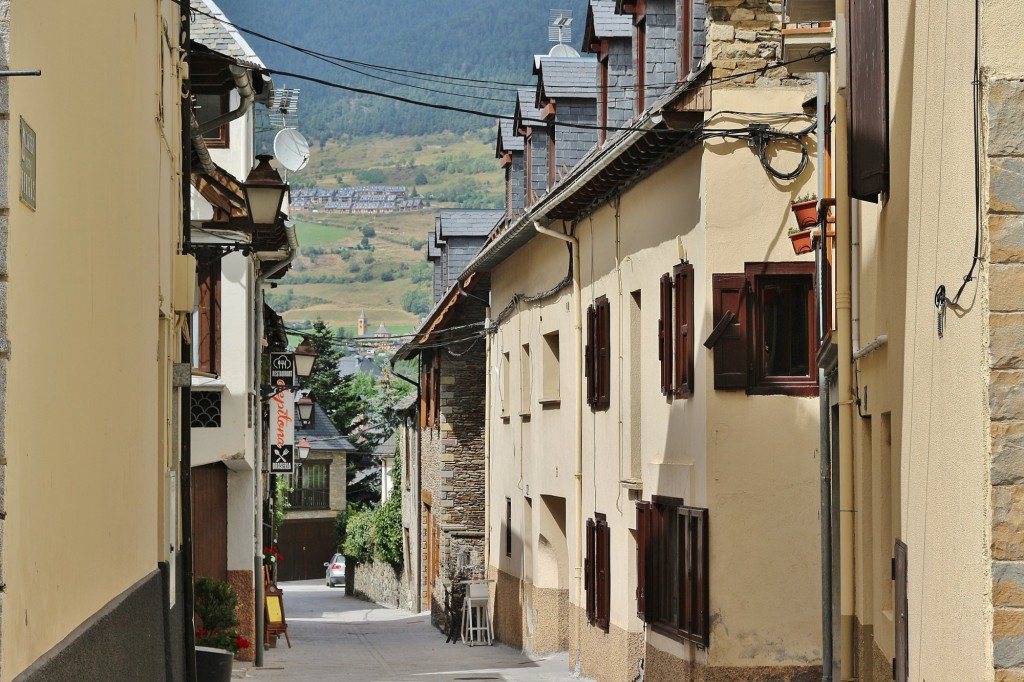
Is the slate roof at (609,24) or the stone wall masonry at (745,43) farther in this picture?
the slate roof at (609,24)

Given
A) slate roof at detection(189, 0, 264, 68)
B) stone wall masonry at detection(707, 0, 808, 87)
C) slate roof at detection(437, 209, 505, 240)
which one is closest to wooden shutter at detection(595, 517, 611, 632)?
stone wall masonry at detection(707, 0, 808, 87)

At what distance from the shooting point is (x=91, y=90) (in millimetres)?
6801

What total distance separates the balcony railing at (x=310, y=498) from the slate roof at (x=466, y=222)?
106ft

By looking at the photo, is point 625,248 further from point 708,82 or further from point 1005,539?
point 1005,539

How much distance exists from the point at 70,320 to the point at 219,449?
13.5 meters

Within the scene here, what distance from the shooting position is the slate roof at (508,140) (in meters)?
25.5

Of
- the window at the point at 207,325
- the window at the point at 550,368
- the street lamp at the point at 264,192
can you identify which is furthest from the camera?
the window at the point at 550,368

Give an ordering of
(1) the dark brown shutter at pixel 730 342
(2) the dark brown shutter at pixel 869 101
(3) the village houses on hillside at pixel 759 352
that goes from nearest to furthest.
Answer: (3) the village houses on hillside at pixel 759 352
(2) the dark brown shutter at pixel 869 101
(1) the dark brown shutter at pixel 730 342

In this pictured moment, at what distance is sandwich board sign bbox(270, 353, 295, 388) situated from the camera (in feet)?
84.4

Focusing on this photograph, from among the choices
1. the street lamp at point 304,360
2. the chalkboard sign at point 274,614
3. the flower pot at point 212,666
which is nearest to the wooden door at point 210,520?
the street lamp at point 304,360

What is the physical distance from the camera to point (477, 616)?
2773 centimetres

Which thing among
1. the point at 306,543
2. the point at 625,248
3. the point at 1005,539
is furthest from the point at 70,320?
the point at 306,543

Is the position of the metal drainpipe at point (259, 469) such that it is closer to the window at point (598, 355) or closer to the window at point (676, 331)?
the window at point (598, 355)

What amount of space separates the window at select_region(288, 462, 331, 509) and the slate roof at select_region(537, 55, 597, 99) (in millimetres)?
44179
